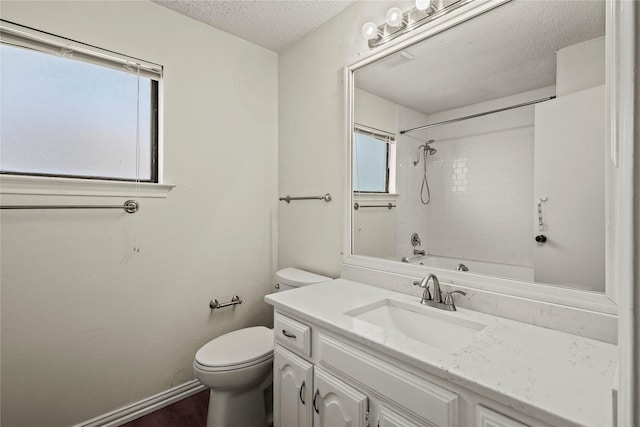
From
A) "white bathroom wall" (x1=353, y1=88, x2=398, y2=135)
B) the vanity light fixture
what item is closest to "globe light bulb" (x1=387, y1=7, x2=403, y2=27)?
the vanity light fixture

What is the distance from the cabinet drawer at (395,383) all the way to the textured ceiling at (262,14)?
5.88ft

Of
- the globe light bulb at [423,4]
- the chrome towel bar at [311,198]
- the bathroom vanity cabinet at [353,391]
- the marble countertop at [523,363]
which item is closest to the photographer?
the marble countertop at [523,363]

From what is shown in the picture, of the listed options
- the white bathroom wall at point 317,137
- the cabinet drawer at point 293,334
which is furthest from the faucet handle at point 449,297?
the white bathroom wall at point 317,137

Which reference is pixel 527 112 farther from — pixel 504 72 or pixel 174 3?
pixel 174 3

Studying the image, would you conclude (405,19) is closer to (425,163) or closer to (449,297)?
(425,163)

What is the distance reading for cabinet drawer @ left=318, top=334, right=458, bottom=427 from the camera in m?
0.78

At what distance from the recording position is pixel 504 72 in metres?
1.20

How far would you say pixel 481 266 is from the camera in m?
1.24

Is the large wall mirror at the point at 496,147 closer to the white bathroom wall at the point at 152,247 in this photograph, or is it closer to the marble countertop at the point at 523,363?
the marble countertop at the point at 523,363

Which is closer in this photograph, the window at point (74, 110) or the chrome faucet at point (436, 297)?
the chrome faucet at point (436, 297)

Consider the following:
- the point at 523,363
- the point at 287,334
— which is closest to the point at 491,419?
the point at 523,363

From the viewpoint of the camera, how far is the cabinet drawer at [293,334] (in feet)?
3.88

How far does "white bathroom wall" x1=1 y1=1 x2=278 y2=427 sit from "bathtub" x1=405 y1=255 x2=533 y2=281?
1234mm

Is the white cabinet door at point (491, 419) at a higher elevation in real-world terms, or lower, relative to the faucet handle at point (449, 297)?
lower
